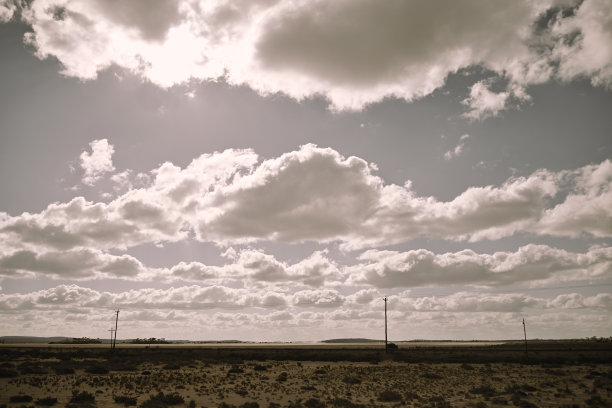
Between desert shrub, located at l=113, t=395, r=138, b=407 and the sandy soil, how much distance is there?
40cm

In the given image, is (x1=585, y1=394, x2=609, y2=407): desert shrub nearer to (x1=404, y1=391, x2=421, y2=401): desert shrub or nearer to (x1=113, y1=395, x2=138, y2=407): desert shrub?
(x1=404, y1=391, x2=421, y2=401): desert shrub

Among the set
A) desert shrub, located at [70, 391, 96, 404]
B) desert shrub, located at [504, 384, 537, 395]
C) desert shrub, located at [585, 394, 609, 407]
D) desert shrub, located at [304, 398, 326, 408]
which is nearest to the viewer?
desert shrub, located at [585, 394, 609, 407]

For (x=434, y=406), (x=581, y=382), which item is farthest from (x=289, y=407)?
(x=581, y=382)

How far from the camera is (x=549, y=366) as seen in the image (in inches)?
1892

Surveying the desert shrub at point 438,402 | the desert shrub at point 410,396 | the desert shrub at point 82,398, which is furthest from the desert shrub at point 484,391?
the desert shrub at point 82,398

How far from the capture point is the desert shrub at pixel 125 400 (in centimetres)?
2498

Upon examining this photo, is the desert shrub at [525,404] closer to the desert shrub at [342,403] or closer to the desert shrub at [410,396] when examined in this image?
the desert shrub at [410,396]

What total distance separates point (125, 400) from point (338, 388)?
51.8 ft

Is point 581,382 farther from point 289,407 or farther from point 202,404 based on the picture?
point 202,404

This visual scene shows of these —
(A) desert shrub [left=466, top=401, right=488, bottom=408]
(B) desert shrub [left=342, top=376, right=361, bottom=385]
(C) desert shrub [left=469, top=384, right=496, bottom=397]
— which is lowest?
(B) desert shrub [left=342, top=376, right=361, bottom=385]

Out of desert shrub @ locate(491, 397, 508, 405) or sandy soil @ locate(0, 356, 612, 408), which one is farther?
sandy soil @ locate(0, 356, 612, 408)

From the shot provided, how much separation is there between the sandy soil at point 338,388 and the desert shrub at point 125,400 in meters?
0.40

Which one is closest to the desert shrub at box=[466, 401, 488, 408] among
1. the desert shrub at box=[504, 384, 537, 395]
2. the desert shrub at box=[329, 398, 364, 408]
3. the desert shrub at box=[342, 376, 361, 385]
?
the desert shrub at box=[504, 384, 537, 395]

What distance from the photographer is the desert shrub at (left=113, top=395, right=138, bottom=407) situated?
24984mm
